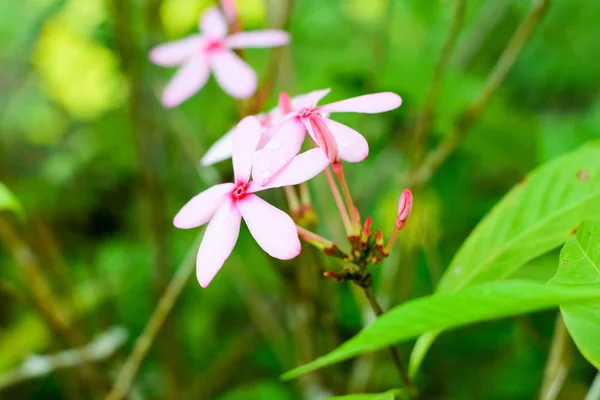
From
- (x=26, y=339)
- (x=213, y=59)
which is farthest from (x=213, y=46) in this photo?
(x=26, y=339)

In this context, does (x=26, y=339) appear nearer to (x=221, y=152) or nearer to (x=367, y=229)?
(x=221, y=152)

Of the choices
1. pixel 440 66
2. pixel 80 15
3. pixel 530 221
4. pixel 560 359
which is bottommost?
pixel 560 359

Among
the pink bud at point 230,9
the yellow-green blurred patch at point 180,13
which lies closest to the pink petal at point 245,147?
the pink bud at point 230,9

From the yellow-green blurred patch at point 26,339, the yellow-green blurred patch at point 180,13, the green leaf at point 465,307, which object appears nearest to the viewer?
the green leaf at point 465,307

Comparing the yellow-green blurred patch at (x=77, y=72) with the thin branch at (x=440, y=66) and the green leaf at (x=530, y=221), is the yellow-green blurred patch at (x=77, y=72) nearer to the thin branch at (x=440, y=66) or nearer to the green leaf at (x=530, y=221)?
the thin branch at (x=440, y=66)

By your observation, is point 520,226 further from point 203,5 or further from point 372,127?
point 203,5

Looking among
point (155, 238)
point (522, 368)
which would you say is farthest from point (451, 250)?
point (155, 238)

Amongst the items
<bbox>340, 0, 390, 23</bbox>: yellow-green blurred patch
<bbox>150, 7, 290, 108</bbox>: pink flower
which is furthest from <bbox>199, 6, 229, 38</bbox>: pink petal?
<bbox>340, 0, 390, 23</bbox>: yellow-green blurred patch
